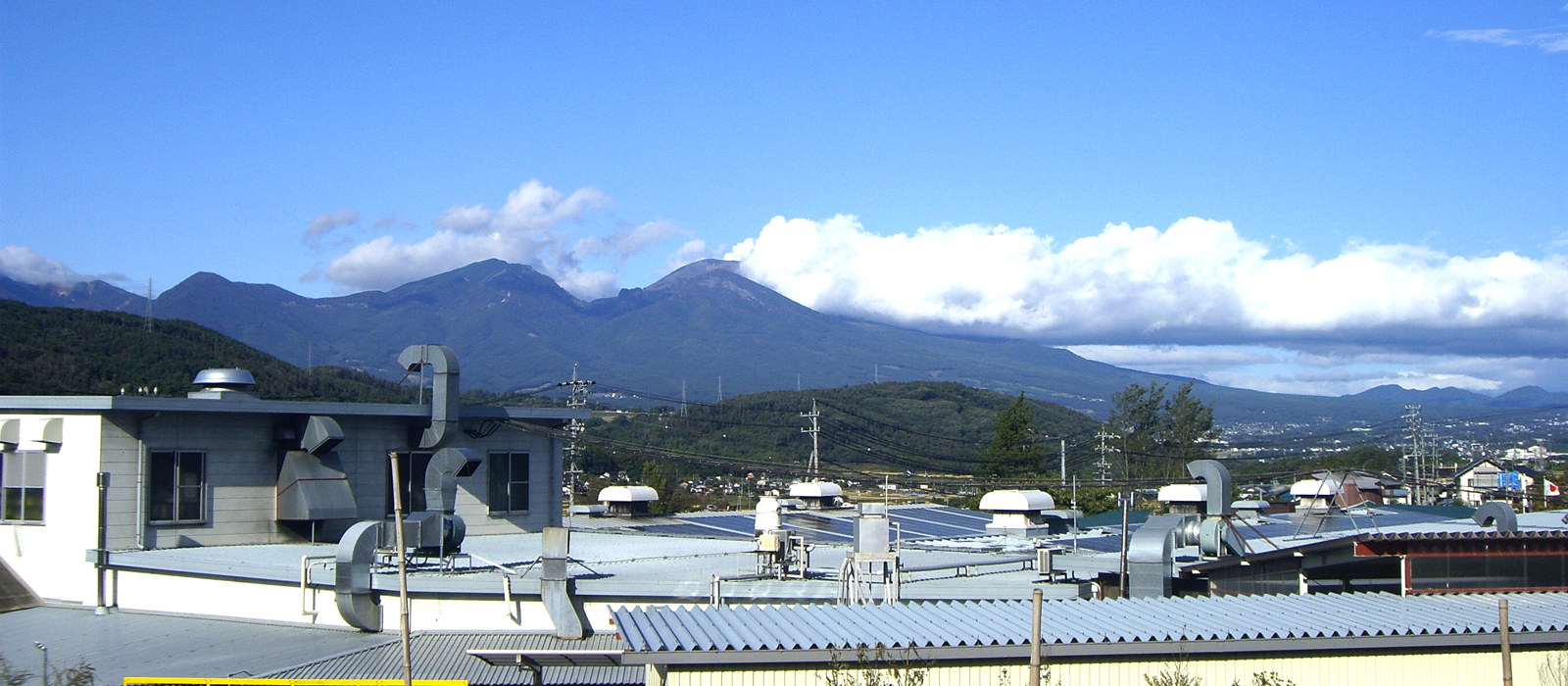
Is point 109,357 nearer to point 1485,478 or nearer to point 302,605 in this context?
point 302,605

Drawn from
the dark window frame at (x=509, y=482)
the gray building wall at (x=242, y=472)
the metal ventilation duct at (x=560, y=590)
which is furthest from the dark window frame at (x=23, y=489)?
the metal ventilation duct at (x=560, y=590)

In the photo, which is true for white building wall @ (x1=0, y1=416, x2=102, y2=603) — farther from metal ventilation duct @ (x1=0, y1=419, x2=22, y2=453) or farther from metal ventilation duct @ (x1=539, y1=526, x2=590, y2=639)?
metal ventilation duct @ (x1=539, y1=526, x2=590, y2=639)

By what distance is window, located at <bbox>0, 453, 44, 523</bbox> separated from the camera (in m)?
26.1

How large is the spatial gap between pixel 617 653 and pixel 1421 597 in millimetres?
10994

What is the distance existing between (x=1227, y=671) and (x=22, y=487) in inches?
964

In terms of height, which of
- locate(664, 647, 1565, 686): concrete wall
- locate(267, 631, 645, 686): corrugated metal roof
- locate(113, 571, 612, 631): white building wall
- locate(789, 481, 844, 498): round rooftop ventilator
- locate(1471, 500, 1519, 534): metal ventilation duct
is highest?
locate(1471, 500, 1519, 534): metal ventilation duct

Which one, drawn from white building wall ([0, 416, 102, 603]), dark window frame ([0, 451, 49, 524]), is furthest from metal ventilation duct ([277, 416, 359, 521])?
dark window frame ([0, 451, 49, 524])

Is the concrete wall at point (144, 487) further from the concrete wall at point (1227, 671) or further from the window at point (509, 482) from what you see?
the concrete wall at point (1227, 671)

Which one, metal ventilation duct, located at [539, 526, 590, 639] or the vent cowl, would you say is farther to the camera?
the vent cowl

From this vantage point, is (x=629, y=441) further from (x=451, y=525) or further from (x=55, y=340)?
(x=451, y=525)

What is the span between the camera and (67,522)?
25.8 meters

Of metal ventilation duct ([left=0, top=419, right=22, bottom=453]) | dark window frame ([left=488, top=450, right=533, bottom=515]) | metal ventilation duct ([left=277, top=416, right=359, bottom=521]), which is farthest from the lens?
dark window frame ([left=488, top=450, right=533, bottom=515])

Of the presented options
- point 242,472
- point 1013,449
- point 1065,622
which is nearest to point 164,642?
point 242,472

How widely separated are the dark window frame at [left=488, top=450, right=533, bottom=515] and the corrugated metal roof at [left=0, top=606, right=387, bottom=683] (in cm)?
912
